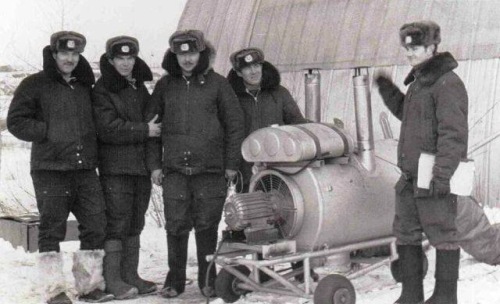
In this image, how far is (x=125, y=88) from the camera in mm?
5996

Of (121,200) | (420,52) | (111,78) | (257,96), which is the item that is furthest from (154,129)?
(420,52)

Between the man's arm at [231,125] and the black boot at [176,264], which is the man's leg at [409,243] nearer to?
the man's arm at [231,125]

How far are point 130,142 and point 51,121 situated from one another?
0.68m

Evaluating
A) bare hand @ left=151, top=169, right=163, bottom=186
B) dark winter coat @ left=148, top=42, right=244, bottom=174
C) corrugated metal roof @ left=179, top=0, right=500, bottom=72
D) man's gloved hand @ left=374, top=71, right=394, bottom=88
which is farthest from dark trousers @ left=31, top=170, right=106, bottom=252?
corrugated metal roof @ left=179, top=0, right=500, bottom=72

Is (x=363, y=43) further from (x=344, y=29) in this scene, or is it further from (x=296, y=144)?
(x=296, y=144)

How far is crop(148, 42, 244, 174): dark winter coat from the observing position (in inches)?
230

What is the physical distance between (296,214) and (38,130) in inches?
83.0

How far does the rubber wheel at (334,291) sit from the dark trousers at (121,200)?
1.85m

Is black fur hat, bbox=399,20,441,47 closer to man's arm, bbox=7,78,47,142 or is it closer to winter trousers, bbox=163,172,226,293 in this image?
winter trousers, bbox=163,172,226,293

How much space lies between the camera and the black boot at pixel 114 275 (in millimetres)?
5895

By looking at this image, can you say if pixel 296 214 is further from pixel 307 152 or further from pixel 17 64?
pixel 17 64

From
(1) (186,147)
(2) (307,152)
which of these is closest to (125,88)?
(1) (186,147)

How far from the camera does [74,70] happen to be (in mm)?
5793

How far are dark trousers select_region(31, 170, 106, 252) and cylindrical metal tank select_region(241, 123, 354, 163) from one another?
4.28 ft
